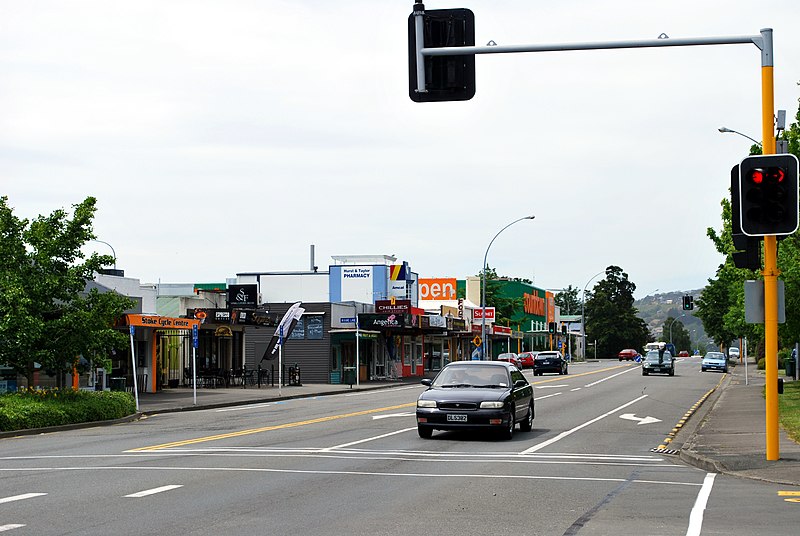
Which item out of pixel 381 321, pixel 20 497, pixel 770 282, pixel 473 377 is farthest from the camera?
pixel 381 321

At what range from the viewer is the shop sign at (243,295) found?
64.2m

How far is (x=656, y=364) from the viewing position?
67188mm

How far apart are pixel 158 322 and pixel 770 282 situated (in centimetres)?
3078

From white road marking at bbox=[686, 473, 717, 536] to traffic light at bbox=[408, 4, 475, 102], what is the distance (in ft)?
18.0

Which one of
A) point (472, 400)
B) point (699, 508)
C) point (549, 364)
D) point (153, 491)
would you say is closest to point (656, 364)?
point (549, 364)

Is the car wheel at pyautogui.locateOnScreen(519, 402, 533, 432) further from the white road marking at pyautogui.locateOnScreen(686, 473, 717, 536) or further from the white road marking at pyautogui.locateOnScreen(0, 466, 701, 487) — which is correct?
the white road marking at pyautogui.locateOnScreen(0, 466, 701, 487)

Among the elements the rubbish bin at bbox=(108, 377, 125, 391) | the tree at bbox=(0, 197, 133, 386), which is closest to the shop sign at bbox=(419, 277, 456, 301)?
the rubbish bin at bbox=(108, 377, 125, 391)

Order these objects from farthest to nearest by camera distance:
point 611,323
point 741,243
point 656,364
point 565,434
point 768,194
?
1. point 611,323
2. point 656,364
3. point 565,434
4. point 741,243
5. point 768,194

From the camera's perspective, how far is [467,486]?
14320 mm

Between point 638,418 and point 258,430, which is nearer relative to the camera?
point 258,430

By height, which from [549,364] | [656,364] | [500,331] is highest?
[500,331]

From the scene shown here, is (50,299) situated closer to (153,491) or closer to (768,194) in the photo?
(153,491)

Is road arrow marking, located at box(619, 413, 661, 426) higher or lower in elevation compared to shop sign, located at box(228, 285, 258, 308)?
lower

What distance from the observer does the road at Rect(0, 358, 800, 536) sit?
36.2 ft
